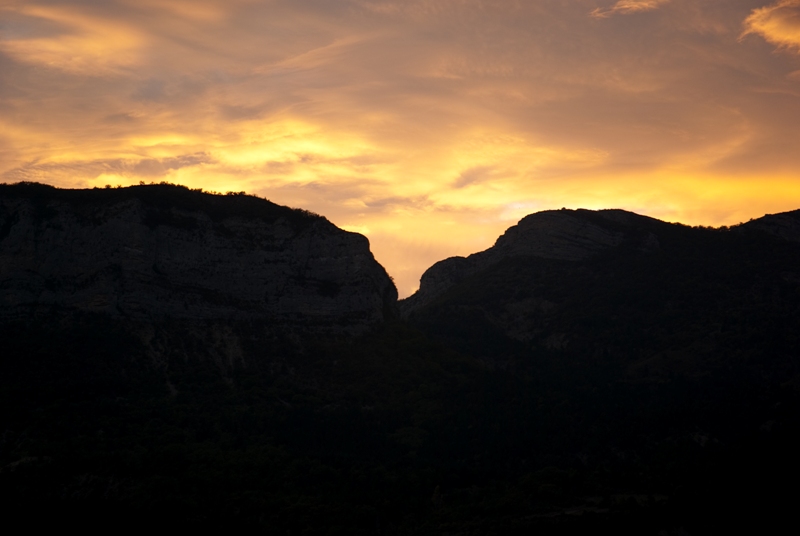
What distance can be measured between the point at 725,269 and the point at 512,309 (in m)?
30.5

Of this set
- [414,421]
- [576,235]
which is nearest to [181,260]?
[414,421]

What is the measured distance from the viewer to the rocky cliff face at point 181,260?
97.5 metres

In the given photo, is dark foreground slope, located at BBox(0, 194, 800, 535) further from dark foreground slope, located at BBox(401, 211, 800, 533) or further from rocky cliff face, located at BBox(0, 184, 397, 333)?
rocky cliff face, located at BBox(0, 184, 397, 333)

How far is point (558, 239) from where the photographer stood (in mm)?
162375

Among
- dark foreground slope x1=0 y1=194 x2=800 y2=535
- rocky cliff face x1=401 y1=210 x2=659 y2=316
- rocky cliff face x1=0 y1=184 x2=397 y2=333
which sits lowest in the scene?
dark foreground slope x1=0 y1=194 x2=800 y2=535

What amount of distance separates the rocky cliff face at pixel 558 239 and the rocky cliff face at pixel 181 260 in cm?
5209

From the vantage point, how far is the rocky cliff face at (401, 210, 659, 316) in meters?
161

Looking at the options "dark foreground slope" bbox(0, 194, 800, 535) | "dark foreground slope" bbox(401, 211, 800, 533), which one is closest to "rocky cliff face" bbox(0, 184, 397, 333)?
"dark foreground slope" bbox(0, 194, 800, 535)

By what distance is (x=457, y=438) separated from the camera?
92250mm

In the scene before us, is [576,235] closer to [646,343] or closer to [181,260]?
[646,343]

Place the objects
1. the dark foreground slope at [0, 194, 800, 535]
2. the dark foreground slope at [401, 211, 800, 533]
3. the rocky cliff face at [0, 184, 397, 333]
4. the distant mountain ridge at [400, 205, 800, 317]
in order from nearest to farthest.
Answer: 1. the dark foreground slope at [0, 194, 800, 535]
2. the dark foreground slope at [401, 211, 800, 533]
3. the rocky cliff face at [0, 184, 397, 333]
4. the distant mountain ridge at [400, 205, 800, 317]

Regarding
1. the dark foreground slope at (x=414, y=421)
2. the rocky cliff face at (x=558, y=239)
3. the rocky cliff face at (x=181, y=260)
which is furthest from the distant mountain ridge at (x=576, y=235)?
the rocky cliff face at (x=181, y=260)

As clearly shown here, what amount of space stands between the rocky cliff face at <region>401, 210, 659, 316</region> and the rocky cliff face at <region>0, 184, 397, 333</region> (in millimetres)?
52093

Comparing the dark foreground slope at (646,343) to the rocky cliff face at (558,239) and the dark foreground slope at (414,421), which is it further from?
the dark foreground slope at (414,421)
